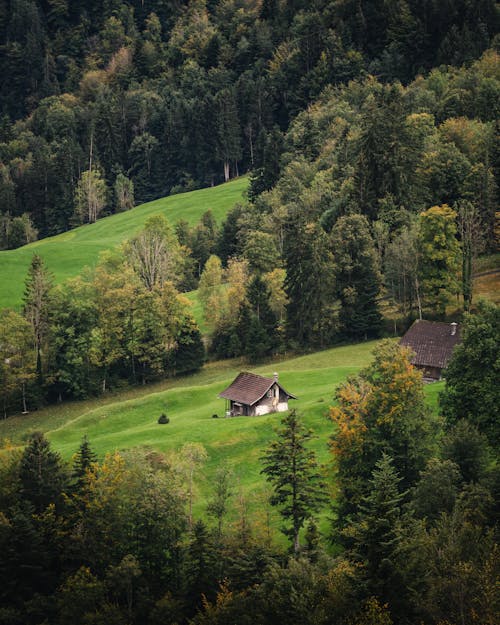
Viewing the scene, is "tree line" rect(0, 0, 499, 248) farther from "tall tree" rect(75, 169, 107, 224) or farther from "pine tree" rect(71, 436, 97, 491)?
"pine tree" rect(71, 436, 97, 491)

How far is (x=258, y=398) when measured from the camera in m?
80.8

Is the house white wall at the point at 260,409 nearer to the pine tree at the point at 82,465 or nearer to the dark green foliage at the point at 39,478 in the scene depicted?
the pine tree at the point at 82,465

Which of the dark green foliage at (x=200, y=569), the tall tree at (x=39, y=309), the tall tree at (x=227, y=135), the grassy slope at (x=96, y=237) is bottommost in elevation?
the dark green foliage at (x=200, y=569)

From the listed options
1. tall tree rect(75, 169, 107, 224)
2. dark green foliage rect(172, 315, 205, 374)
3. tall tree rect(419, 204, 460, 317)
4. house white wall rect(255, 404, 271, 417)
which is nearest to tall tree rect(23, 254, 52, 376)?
dark green foliage rect(172, 315, 205, 374)

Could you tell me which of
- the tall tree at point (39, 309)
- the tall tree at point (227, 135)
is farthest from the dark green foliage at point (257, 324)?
the tall tree at point (227, 135)

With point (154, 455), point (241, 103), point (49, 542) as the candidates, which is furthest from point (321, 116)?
point (49, 542)

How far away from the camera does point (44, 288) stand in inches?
4247

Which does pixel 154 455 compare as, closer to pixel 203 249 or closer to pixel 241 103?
pixel 203 249

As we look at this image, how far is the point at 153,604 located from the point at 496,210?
2983 inches

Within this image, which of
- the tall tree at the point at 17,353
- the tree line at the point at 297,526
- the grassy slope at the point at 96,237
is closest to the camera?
the tree line at the point at 297,526

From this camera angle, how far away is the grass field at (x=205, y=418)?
7256 cm

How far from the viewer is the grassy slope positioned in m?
137

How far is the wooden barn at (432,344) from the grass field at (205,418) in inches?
120

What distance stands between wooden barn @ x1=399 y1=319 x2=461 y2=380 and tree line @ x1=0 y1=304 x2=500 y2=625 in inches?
648
